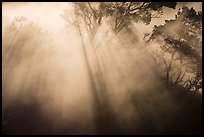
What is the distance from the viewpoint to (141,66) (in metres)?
30.3

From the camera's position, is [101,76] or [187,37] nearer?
[187,37]

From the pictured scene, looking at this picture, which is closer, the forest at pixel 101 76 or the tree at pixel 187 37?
the forest at pixel 101 76

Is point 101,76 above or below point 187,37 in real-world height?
below

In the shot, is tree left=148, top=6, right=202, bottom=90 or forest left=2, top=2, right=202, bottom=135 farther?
tree left=148, top=6, right=202, bottom=90

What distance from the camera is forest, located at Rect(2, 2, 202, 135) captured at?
816 inches

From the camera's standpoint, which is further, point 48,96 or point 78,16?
point 78,16

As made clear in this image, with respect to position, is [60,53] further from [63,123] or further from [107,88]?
[63,123]

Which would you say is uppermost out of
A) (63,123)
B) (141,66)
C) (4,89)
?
(141,66)

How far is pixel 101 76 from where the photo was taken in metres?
26.3

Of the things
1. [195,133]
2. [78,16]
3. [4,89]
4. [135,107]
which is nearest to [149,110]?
[135,107]

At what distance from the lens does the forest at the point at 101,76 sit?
20719 mm

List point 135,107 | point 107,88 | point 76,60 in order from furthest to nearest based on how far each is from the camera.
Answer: point 76,60 < point 107,88 < point 135,107

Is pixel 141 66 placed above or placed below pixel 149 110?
above

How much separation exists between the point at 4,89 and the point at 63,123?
5.12 meters
